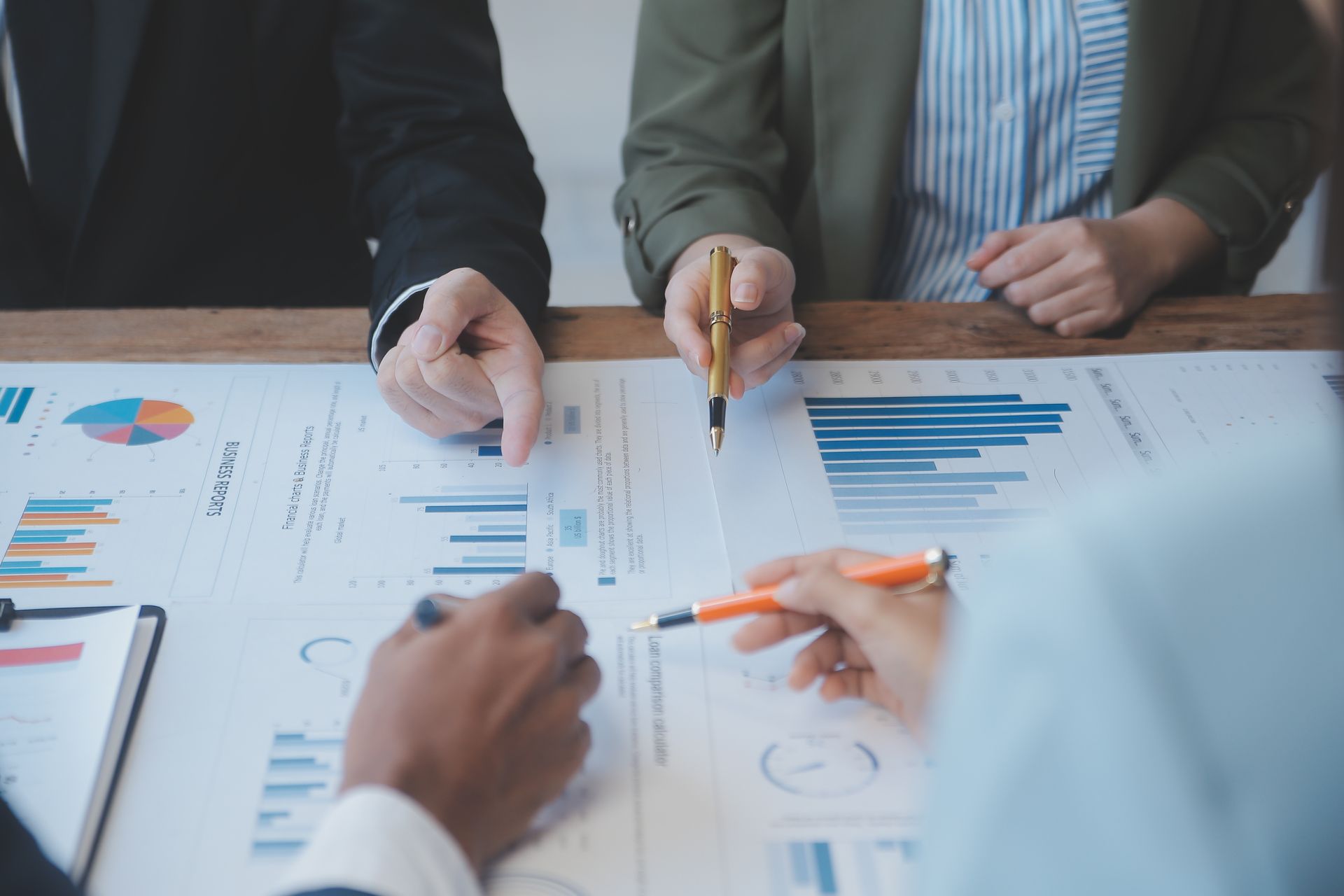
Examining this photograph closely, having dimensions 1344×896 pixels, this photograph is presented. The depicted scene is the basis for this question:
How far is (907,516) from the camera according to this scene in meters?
0.74

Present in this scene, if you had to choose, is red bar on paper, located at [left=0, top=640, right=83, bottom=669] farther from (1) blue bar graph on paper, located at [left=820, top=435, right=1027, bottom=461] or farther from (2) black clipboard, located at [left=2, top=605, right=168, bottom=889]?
(1) blue bar graph on paper, located at [left=820, top=435, right=1027, bottom=461]

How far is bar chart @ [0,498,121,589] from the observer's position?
2.22ft

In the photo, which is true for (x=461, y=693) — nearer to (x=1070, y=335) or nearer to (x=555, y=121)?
(x=1070, y=335)

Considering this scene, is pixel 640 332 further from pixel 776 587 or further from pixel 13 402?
pixel 13 402

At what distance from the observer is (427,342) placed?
77 centimetres

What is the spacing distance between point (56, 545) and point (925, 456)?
0.66 m

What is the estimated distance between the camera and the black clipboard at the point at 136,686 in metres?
0.51

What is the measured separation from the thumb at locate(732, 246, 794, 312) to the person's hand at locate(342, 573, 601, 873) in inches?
13.4

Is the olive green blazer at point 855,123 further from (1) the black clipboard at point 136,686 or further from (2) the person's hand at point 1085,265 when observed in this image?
(1) the black clipboard at point 136,686

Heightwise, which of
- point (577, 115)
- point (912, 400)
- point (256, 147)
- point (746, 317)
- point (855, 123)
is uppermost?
point (577, 115)

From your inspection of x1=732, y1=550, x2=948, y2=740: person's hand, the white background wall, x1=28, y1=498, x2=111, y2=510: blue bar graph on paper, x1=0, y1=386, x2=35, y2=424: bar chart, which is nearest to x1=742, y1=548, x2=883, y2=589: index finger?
x1=732, y1=550, x2=948, y2=740: person's hand

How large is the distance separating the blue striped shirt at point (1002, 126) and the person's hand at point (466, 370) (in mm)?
533

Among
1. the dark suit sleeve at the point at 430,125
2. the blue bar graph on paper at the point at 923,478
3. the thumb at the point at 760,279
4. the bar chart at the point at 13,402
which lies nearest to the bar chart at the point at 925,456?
the blue bar graph on paper at the point at 923,478

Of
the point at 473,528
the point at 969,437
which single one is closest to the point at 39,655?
the point at 473,528
